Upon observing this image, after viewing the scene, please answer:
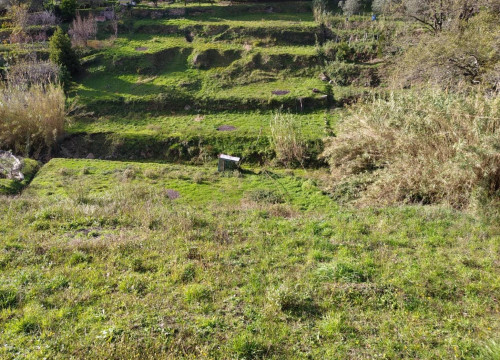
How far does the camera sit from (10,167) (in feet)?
48.4

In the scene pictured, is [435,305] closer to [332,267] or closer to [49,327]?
[332,267]

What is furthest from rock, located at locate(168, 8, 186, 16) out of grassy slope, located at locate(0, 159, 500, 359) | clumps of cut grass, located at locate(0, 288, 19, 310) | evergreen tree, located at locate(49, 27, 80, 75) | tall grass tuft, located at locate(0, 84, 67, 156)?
clumps of cut grass, located at locate(0, 288, 19, 310)

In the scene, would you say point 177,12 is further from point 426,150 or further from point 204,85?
point 426,150

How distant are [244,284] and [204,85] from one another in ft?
67.2

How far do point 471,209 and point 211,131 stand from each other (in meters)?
13.8

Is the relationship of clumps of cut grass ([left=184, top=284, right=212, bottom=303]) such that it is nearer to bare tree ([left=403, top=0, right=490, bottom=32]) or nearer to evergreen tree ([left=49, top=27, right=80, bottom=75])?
bare tree ([left=403, top=0, right=490, bottom=32])

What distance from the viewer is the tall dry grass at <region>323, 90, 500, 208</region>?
905 cm

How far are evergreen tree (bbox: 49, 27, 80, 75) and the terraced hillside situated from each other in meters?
1.39

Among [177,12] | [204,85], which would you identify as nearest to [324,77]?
[204,85]

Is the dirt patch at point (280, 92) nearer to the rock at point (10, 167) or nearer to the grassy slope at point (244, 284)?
the grassy slope at point (244, 284)

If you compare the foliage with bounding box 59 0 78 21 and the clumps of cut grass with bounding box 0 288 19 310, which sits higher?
the foliage with bounding box 59 0 78 21

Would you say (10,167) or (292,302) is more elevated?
(292,302)

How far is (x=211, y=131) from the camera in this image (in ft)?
63.4

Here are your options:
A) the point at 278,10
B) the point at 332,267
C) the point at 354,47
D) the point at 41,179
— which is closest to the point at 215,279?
the point at 332,267
